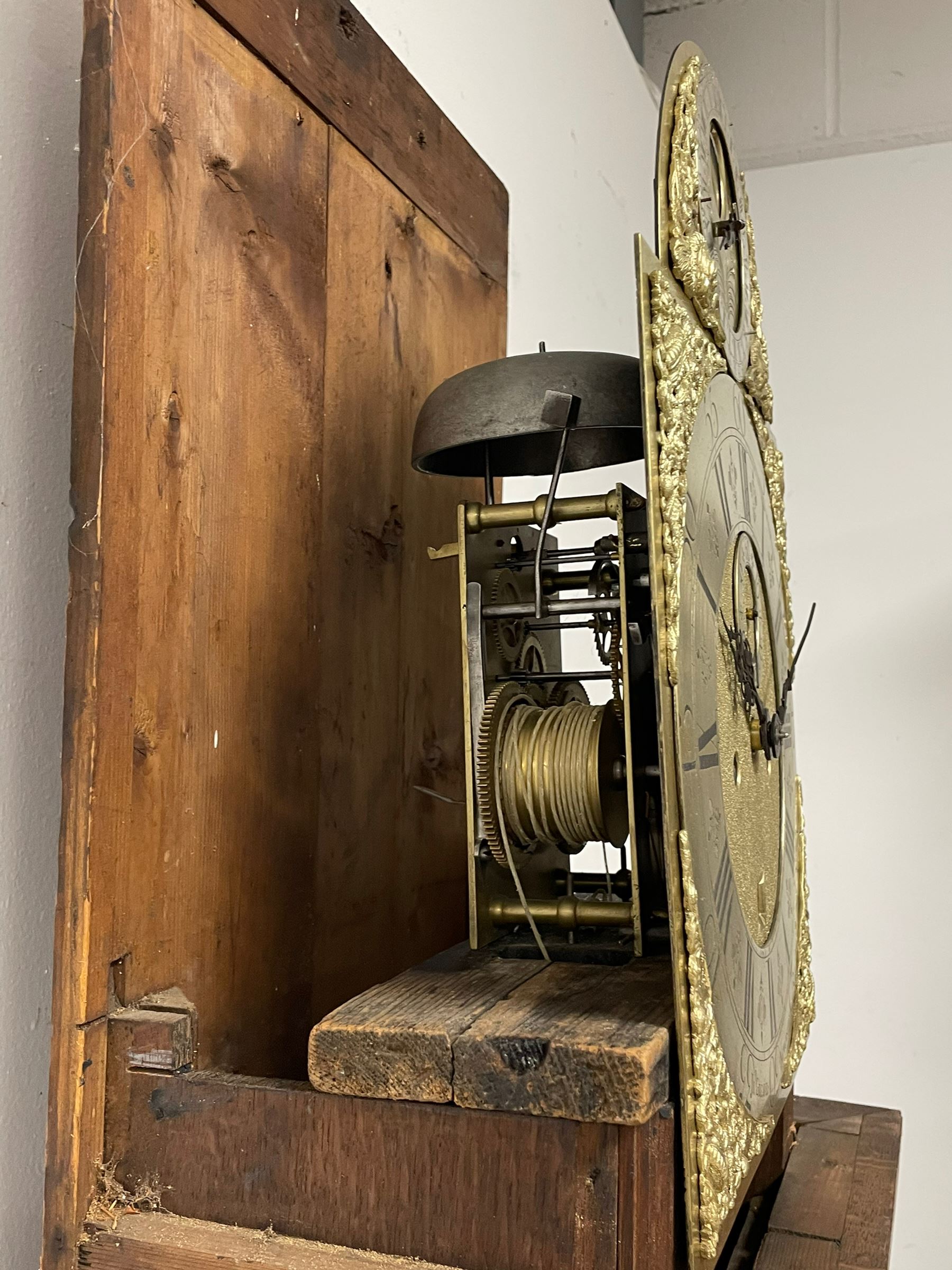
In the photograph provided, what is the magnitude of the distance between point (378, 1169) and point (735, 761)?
433mm

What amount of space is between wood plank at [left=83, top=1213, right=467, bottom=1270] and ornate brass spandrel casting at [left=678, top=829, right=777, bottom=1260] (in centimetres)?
18

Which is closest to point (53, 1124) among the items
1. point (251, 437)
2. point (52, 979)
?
point (52, 979)

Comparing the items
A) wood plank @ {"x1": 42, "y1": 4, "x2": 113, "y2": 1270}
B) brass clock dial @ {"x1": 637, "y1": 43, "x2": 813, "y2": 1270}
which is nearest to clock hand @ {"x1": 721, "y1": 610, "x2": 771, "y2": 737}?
brass clock dial @ {"x1": 637, "y1": 43, "x2": 813, "y2": 1270}

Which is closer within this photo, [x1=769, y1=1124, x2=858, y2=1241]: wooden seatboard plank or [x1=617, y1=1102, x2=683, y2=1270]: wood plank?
[x1=617, y1=1102, x2=683, y2=1270]: wood plank

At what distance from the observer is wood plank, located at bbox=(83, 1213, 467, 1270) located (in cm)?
77

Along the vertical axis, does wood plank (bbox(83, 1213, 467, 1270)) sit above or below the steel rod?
below

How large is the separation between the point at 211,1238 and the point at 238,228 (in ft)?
2.43

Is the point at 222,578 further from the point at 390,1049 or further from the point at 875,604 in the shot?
the point at 875,604

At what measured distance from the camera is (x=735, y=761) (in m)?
1.03

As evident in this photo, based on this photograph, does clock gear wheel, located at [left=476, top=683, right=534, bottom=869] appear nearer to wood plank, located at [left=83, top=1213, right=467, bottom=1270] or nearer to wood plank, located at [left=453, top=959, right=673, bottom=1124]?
wood plank, located at [left=453, top=959, right=673, bottom=1124]

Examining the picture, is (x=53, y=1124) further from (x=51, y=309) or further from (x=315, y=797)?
(x=51, y=309)

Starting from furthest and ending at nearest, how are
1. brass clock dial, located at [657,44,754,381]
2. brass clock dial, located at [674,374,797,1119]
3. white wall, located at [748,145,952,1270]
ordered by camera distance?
1. white wall, located at [748,145,952,1270]
2. brass clock dial, located at [657,44,754,381]
3. brass clock dial, located at [674,374,797,1119]

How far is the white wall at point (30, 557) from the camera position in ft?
2.80

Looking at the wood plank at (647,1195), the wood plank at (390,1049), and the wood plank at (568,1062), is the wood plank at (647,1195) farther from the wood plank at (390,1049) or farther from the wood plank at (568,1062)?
the wood plank at (390,1049)
